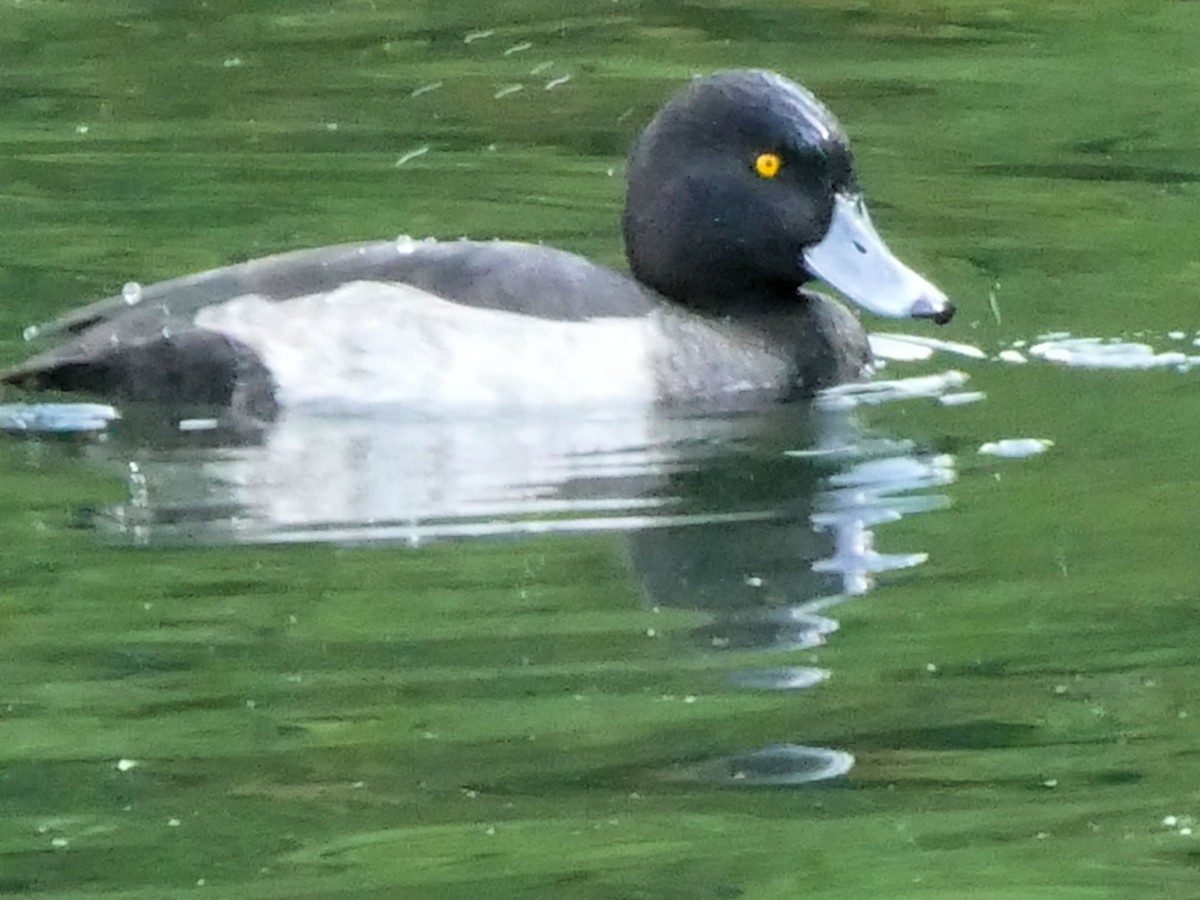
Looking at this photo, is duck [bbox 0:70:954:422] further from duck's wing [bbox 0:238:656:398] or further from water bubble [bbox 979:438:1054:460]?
water bubble [bbox 979:438:1054:460]

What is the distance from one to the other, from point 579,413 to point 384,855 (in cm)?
292

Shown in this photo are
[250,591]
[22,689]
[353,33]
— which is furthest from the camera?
[353,33]

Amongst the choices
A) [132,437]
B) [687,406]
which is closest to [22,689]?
[132,437]

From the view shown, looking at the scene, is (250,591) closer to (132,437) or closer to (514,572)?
(514,572)

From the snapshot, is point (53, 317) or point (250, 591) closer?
point (250, 591)

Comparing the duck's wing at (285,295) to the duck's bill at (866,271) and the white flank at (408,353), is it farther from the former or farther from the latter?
the duck's bill at (866,271)

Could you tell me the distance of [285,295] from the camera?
7652 mm

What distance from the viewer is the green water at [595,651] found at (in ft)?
15.8

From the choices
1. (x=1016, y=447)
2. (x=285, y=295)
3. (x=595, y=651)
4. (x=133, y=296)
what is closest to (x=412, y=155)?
→ (x=133, y=296)

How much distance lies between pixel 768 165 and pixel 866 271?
36cm

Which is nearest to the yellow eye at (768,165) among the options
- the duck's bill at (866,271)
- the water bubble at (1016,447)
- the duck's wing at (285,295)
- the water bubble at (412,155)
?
the duck's bill at (866,271)

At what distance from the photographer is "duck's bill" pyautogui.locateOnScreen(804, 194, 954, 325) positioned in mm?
7945

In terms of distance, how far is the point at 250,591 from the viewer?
6.13 meters

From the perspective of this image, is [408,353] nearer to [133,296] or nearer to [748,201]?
[133,296]
